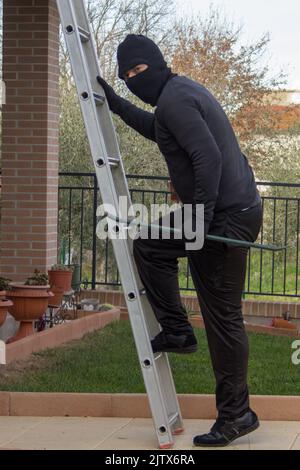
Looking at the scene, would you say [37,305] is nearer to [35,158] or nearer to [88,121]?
[35,158]

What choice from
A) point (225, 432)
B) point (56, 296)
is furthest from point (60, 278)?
point (225, 432)

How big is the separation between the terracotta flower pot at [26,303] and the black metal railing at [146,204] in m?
3.50

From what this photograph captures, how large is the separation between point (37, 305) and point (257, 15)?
14740mm

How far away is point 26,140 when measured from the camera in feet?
34.0

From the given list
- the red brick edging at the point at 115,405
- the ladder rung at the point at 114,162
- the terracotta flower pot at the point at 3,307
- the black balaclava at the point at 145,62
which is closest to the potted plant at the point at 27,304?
the terracotta flower pot at the point at 3,307

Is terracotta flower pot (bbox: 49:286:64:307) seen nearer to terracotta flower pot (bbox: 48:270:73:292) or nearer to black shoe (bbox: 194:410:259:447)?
terracotta flower pot (bbox: 48:270:73:292)

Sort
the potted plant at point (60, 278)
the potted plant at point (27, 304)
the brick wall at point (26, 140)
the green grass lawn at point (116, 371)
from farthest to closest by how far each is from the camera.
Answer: the brick wall at point (26, 140)
the potted plant at point (60, 278)
the potted plant at point (27, 304)
the green grass lawn at point (116, 371)

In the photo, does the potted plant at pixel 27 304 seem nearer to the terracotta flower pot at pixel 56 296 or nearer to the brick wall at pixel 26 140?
the terracotta flower pot at pixel 56 296

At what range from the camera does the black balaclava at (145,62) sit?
5898 mm

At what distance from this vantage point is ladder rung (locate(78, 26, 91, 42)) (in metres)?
6.09

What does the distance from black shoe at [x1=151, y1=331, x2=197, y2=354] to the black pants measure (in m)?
0.04

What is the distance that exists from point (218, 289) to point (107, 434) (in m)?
1.03
